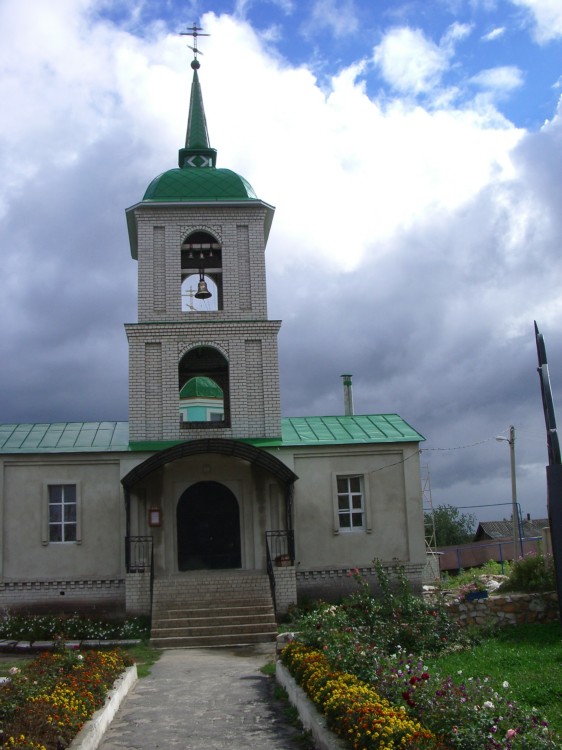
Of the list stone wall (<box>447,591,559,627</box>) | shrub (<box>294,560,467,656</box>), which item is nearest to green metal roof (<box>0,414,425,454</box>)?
shrub (<box>294,560,467,656</box>)

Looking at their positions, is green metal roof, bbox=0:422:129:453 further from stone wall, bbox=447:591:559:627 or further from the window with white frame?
stone wall, bbox=447:591:559:627

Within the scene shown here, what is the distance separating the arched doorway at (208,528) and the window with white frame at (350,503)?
8.07ft

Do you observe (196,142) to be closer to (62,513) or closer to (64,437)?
(64,437)

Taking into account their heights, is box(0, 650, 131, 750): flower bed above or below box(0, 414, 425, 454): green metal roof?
below

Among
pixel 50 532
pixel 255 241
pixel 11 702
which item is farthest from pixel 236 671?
pixel 255 241

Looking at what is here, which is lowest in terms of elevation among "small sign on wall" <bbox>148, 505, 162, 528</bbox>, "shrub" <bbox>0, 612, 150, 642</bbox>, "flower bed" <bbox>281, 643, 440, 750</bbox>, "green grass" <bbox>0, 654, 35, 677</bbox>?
"green grass" <bbox>0, 654, 35, 677</bbox>

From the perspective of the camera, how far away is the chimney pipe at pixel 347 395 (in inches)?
881

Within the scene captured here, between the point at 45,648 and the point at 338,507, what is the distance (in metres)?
7.14

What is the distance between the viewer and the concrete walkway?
783 cm

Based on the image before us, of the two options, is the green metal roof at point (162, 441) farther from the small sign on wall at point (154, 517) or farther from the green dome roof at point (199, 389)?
the green dome roof at point (199, 389)

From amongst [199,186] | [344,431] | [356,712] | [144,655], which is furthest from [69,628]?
[199,186]

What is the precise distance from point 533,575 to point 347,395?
9.63 metres

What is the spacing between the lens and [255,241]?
19.8 m

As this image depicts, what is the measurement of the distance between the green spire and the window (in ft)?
29.7
